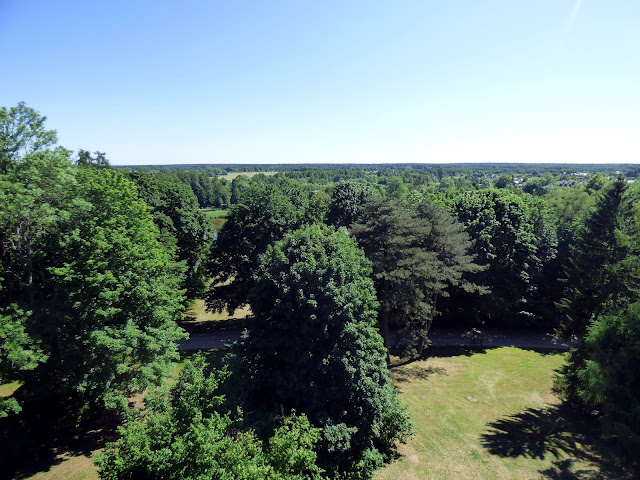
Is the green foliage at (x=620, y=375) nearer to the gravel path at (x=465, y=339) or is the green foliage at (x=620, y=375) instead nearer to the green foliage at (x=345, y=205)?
the gravel path at (x=465, y=339)

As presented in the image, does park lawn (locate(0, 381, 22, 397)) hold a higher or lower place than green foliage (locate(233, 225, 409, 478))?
lower

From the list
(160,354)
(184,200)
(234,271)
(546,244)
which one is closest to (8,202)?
(160,354)

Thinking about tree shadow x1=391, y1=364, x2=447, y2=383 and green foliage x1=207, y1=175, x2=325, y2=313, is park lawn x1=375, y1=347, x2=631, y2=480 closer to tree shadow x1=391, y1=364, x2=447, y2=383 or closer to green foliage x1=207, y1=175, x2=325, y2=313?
tree shadow x1=391, y1=364, x2=447, y2=383

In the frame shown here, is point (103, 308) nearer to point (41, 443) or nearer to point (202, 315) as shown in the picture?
point (41, 443)

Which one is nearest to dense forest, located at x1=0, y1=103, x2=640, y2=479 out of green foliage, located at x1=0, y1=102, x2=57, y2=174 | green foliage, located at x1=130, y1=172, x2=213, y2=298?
green foliage, located at x1=0, y1=102, x2=57, y2=174

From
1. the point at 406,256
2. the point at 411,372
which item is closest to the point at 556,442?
the point at 411,372

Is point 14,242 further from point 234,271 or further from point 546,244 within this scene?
point 546,244
